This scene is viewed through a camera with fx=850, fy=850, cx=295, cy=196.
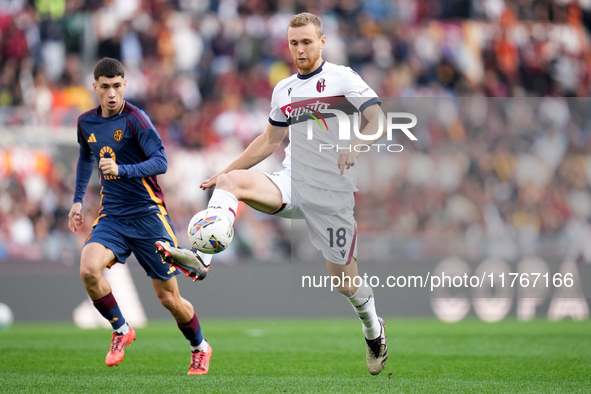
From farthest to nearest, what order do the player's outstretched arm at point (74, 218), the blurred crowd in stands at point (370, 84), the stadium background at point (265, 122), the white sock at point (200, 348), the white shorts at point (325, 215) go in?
the blurred crowd in stands at point (370, 84)
the stadium background at point (265, 122)
the player's outstretched arm at point (74, 218)
the white sock at point (200, 348)
the white shorts at point (325, 215)

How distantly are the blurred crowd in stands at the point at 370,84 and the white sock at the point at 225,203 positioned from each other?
342 inches

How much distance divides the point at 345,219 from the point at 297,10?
1385 cm

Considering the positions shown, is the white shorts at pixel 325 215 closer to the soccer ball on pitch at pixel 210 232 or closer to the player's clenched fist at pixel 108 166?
the soccer ball on pitch at pixel 210 232

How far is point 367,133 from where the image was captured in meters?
6.30

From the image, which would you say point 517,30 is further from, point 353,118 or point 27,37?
point 353,118

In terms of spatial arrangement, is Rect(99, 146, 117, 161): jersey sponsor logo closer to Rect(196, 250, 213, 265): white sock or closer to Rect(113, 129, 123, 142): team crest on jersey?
Rect(113, 129, 123, 142): team crest on jersey

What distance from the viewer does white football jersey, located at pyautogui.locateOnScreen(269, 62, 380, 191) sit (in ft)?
22.1

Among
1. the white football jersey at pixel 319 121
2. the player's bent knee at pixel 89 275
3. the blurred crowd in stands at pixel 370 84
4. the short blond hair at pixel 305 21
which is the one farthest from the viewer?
the blurred crowd in stands at pixel 370 84

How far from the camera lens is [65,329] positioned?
1278 cm

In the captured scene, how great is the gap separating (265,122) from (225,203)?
11358 millimetres

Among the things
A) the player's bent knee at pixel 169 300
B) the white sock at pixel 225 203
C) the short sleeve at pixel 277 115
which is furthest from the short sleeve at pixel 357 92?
the player's bent knee at pixel 169 300

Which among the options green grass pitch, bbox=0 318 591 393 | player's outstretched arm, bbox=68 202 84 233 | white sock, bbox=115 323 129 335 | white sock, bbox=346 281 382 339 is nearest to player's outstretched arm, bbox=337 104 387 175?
white sock, bbox=346 281 382 339

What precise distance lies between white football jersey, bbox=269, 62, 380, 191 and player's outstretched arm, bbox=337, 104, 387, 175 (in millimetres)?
284

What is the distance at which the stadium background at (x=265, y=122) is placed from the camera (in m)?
14.6
